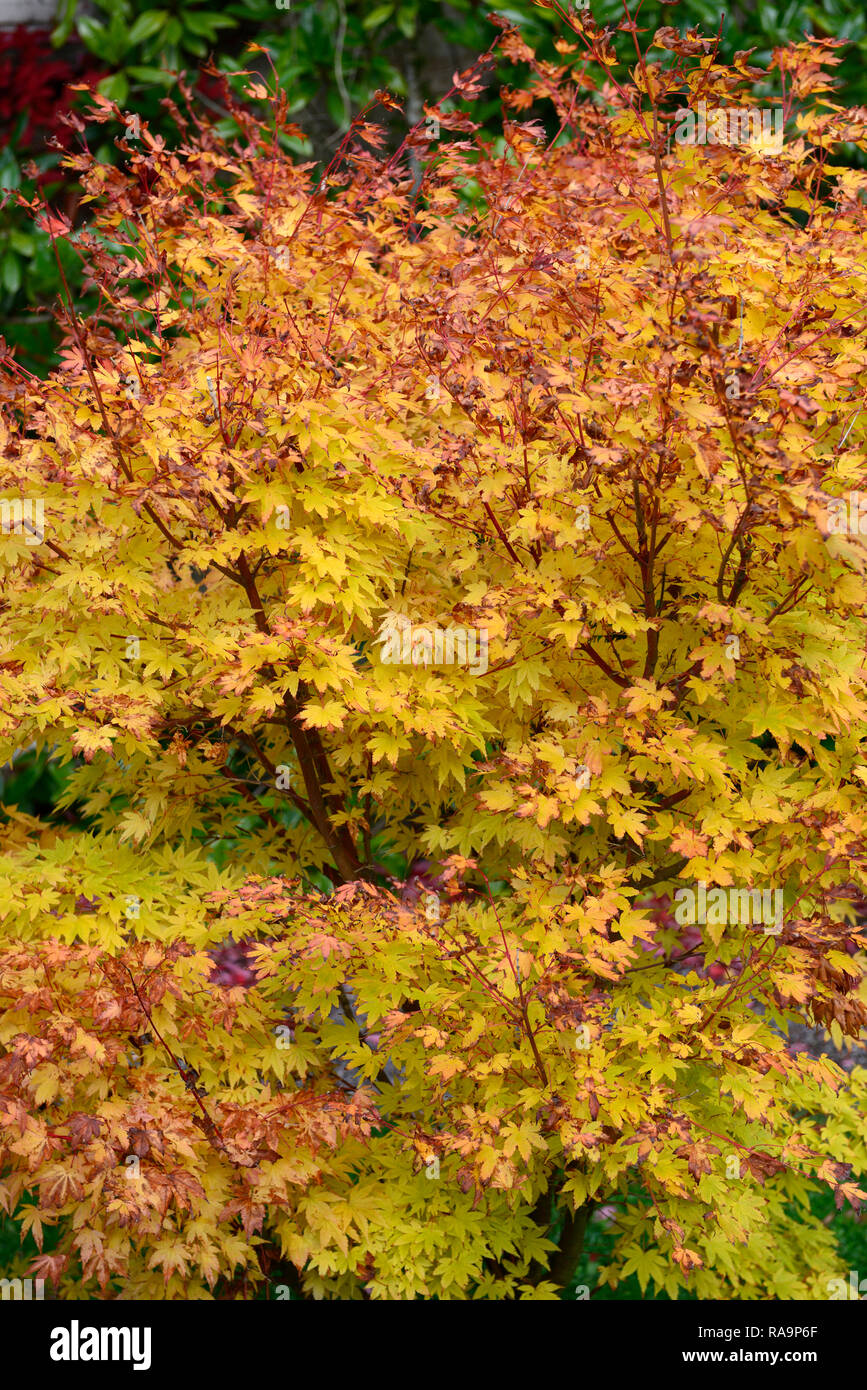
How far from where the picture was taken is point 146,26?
738 cm

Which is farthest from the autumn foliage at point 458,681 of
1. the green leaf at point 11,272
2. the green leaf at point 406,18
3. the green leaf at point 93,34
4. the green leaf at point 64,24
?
the green leaf at point 64,24

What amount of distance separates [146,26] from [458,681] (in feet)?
20.2

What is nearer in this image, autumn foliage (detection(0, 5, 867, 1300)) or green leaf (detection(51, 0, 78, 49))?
autumn foliage (detection(0, 5, 867, 1300))

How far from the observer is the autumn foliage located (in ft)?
9.68

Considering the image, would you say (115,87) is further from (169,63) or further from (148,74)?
(169,63)

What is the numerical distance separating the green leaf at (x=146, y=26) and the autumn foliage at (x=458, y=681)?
15.3 feet

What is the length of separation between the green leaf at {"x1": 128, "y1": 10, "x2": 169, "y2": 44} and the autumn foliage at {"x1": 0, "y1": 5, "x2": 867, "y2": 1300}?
4.67 metres

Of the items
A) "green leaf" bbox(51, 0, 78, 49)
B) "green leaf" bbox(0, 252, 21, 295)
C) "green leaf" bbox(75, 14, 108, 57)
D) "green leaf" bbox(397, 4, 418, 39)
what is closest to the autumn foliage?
"green leaf" bbox(0, 252, 21, 295)

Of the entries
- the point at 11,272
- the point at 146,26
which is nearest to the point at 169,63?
the point at 146,26

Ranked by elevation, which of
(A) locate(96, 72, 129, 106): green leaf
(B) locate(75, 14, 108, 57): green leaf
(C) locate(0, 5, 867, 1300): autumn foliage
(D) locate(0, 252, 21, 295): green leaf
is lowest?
(C) locate(0, 5, 867, 1300): autumn foliage

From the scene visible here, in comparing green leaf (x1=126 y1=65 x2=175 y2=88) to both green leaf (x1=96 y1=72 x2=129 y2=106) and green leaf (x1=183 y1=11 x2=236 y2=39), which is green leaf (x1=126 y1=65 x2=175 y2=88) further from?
green leaf (x1=183 y1=11 x2=236 y2=39)
